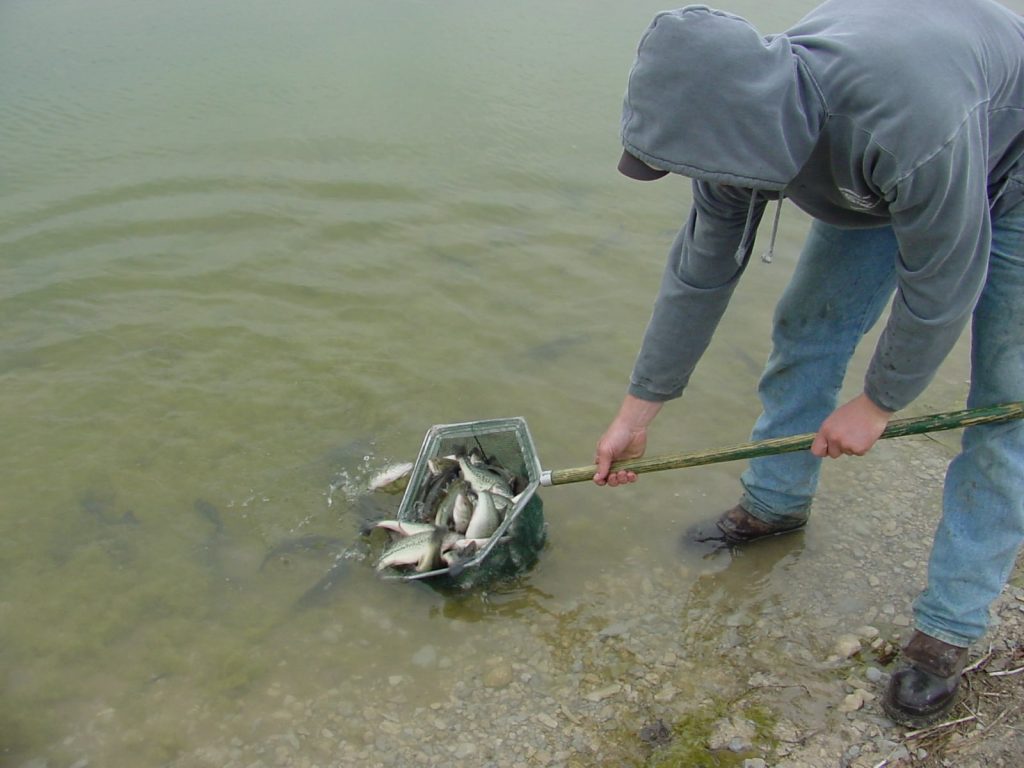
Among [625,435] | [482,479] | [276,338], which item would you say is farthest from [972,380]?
[276,338]

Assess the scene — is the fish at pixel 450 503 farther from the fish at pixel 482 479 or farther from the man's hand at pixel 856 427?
the man's hand at pixel 856 427

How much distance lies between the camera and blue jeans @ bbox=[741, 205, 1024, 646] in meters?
2.62

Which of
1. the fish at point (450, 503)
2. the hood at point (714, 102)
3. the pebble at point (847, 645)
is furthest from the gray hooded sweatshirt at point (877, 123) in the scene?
the fish at point (450, 503)

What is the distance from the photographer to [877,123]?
2006 mm

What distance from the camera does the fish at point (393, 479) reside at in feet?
13.4

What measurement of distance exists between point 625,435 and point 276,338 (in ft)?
9.24

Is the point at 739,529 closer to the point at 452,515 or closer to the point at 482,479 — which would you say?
the point at 482,479

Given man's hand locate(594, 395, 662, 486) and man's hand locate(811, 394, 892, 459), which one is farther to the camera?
man's hand locate(594, 395, 662, 486)

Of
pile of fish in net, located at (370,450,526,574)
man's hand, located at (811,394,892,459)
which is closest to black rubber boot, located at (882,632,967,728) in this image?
man's hand, located at (811,394,892,459)

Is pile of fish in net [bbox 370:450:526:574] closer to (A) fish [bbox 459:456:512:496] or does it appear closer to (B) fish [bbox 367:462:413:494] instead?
(A) fish [bbox 459:456:512:496]

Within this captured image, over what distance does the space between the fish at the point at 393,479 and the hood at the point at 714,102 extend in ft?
7.88

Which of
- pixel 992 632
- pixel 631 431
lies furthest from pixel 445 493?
pixel 992 632

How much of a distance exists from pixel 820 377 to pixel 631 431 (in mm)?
753

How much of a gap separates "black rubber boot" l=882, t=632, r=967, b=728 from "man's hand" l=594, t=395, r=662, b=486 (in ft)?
3.67
